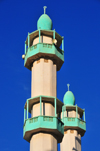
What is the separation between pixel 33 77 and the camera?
46031 millimetres

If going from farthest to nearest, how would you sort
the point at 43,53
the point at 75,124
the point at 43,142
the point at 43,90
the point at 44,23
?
the point at 75,124 < the point at 44,23 < the point at 43,53 < the point at 43,90 < the point at 43,142

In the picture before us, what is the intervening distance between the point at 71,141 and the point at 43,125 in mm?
18351

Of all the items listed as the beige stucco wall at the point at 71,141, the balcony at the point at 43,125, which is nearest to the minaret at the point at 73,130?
the beige stucco wall at the point at 71,141

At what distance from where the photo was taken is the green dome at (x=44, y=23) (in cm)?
4934

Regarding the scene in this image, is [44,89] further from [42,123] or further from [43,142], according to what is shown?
[43,142]

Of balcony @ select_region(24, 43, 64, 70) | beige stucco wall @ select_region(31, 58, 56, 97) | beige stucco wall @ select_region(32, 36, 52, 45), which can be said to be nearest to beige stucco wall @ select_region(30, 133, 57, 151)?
beige stucco wall @ select_region(31, 58, 56, 97)

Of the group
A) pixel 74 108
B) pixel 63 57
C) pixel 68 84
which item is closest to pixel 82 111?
pixel 74 108

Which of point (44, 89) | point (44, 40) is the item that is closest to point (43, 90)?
point (44, 89)

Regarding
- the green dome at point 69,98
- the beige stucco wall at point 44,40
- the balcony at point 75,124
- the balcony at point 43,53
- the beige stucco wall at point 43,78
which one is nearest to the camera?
the beige stucco wall at point 43,78

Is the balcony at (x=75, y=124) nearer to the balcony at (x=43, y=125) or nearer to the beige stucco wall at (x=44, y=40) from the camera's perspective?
the beige stucco wall at (x=44, y=40)

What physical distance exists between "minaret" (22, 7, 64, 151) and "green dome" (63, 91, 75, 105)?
588 inches

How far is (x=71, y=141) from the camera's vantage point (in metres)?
59.2

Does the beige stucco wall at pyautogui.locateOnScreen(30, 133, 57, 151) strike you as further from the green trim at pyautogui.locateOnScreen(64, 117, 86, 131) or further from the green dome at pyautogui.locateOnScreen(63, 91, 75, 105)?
the green dome at pyautogui.locateOnScreen(63, 91, 75, 105)

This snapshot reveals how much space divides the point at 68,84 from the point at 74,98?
327 cm
